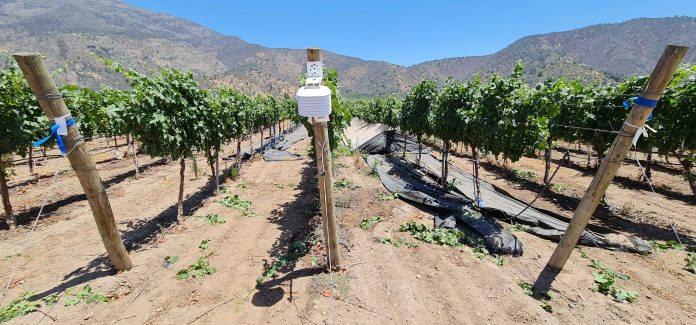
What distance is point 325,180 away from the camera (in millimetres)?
5555

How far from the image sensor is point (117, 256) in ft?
20.0

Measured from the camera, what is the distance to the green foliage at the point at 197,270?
6371mm

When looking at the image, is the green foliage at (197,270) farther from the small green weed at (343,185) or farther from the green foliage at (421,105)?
the green foliage at (421,105)

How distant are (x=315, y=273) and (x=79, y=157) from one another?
185 inches

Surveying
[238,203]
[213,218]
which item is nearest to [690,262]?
[213,218]

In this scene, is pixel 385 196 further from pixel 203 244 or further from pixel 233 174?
pixel 233 174

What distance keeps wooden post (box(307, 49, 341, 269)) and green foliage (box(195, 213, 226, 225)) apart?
5039 millimetres

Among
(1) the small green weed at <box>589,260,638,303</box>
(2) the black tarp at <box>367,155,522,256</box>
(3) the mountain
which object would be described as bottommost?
(1) the small green weed at <box>589,260,638,303</box>

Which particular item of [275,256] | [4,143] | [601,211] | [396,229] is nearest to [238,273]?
[275,256]

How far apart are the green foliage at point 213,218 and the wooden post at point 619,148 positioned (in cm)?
903

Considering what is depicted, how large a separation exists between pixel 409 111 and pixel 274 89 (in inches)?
4734

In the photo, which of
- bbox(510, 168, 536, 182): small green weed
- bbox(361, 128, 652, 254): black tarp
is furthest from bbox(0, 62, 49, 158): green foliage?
bbox(510, 168, 536, 182): small green weed

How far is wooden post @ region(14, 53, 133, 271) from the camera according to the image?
4.51 metres

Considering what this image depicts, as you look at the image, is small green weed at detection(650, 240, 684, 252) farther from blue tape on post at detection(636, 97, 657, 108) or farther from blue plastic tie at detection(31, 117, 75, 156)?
blue plastic tie at detection(31, 117, 75, 156)
